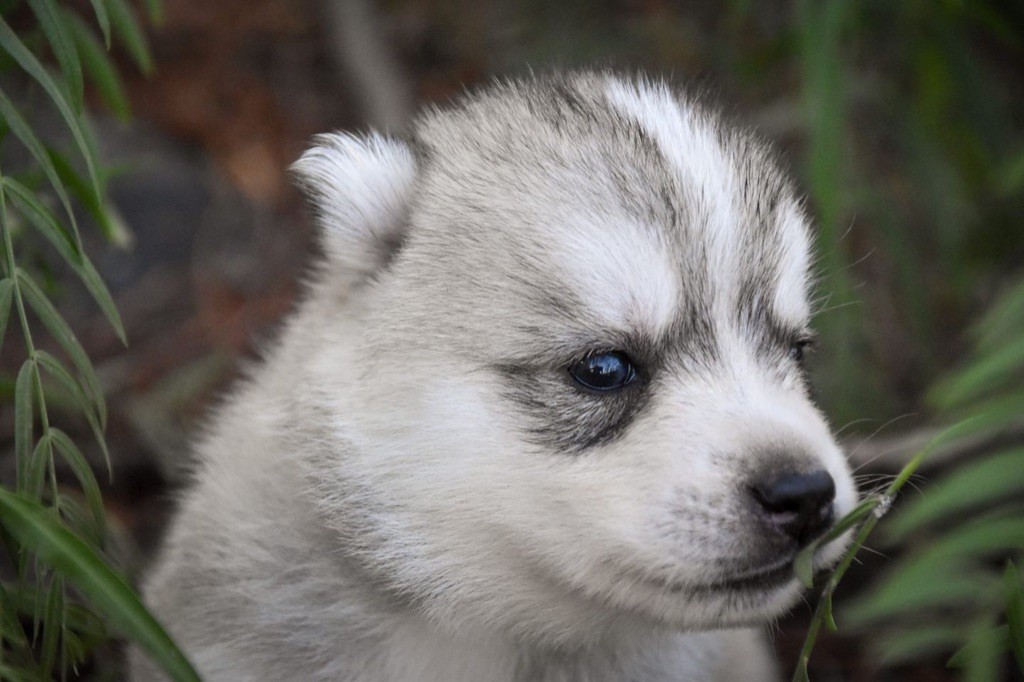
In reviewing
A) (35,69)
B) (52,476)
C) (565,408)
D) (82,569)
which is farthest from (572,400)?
(35,69)

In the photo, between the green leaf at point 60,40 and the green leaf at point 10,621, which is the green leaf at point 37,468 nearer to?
the green leaf at point 10,621

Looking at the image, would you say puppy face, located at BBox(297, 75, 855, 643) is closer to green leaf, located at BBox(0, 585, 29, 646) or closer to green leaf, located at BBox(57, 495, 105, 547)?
green leaf, located at BBox(57, 495, 105, 547)

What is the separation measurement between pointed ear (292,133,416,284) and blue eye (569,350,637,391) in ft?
2.32

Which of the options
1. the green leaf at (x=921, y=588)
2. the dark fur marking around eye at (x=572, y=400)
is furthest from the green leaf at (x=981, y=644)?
the dark fur marking around eye at (x=572, y=400)

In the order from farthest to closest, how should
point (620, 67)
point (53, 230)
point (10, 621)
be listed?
1. point (620, 67)
2. point (53, 230)
3. point (10, 621)

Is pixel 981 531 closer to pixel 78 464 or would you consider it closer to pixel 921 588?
pixel 921 588

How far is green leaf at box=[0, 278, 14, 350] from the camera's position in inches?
103

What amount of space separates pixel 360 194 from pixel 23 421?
1.05m

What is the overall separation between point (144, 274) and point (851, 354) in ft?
13.0

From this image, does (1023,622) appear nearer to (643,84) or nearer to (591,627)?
(591,627)

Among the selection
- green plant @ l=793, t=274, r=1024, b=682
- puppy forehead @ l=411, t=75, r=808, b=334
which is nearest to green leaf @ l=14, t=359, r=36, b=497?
puppy forehead @ l=411, t=75, r=808, b=334

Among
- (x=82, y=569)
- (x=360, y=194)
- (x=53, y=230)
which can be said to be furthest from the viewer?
(x=360, y=194)

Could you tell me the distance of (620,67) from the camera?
371cm

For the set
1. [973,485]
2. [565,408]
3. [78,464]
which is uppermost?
[973,485]
